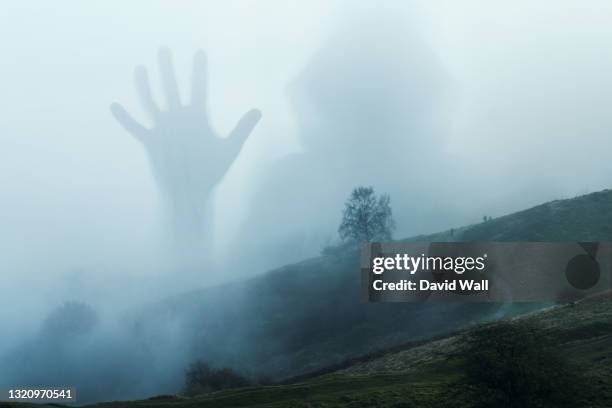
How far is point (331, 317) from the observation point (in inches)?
6594

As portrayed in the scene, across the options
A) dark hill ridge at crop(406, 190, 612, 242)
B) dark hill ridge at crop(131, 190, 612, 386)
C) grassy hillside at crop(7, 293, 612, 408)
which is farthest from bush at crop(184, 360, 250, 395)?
dark hill ridge at crop(406, 190, 612, 242)

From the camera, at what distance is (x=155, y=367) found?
173 meters

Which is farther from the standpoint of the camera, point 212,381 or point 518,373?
point 212,381

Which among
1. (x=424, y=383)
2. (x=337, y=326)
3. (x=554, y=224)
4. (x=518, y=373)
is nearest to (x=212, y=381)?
(x=424, y=383)

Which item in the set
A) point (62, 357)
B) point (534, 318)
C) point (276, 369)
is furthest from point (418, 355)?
point (62, 357)

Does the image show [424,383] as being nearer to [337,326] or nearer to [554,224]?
[337,326]

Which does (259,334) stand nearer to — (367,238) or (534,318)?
(367,238)

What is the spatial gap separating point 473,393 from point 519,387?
476 cm

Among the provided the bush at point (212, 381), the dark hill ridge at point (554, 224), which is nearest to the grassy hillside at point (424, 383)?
the bush at point (212, 381)

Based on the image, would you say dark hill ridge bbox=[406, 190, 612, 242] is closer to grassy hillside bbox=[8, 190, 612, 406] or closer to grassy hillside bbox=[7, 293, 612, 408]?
grassy hillside bbox=[8, 190, 612, 406]

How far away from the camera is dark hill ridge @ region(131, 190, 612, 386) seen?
5738 inches

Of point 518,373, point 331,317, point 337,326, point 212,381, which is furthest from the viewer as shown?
point 331,317

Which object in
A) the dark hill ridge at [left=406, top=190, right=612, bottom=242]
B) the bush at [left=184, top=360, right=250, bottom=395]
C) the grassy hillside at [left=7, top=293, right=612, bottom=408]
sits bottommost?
the bush at [left=184, top=360, right=250, bottom=395]

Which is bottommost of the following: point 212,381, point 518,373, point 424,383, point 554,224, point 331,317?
point 212,381
